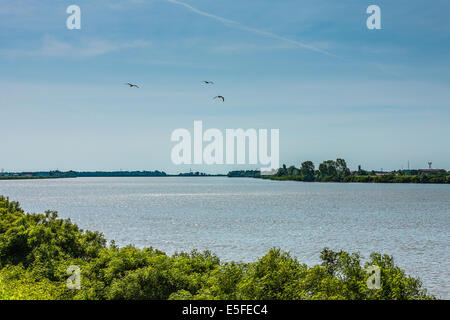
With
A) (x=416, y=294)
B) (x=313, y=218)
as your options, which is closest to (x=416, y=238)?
(x=313, y=218)

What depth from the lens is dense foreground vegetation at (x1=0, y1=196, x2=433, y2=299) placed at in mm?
19328

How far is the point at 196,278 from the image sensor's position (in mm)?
22203

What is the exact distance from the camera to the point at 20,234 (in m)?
29.4

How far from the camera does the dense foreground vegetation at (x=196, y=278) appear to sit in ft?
63.4

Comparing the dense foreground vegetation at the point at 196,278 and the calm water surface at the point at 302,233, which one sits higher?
the dense foreground vegetation at the point at 196,278

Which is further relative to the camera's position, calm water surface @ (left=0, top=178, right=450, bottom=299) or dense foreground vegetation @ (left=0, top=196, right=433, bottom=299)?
calm water surface @ (left=0, top=178, right=450, bottom=299)

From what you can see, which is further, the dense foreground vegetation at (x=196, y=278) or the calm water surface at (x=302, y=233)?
the calm water surface at (x=302, y=233)

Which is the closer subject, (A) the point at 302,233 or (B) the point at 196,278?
(B) the point at 196,278

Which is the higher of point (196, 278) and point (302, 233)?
point (196, 278)

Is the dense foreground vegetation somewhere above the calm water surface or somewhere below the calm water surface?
above
